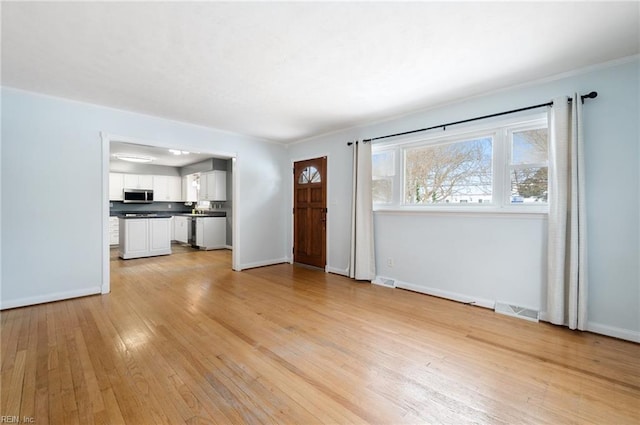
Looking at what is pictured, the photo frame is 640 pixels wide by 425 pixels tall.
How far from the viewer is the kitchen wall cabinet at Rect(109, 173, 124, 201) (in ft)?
25.6

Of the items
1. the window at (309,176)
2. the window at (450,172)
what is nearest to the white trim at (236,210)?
the window at (309,176)

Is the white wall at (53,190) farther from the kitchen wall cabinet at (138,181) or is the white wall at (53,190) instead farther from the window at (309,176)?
the kitchen wall cabinet at (138,181)

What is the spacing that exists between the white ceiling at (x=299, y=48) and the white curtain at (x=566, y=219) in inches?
21.0

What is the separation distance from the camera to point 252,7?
1.87 metres

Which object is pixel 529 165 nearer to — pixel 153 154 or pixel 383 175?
pixel 383 175

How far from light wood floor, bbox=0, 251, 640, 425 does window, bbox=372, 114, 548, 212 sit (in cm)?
135

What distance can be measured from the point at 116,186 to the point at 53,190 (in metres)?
5.17

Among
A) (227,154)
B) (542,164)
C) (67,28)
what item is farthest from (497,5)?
(227,154)

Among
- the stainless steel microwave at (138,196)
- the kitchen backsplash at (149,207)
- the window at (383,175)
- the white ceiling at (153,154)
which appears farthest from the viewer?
the kitchen backsplash at (149,207)

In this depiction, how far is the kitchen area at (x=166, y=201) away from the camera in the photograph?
6.45 metres

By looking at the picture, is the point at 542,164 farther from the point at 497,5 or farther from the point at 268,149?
the point at 268,149

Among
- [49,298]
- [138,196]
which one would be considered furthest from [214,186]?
[49,298]

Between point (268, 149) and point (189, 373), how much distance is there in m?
4.40

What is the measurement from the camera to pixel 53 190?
3.41m
